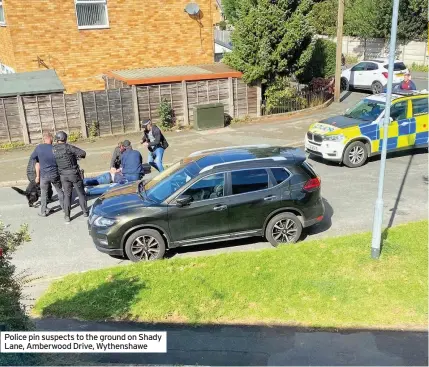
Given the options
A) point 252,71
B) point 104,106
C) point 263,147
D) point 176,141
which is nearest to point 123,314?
point 263,147

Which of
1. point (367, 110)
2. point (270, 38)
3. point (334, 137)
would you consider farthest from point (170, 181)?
point (270, 38)

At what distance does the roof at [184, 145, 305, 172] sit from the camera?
27.0ft

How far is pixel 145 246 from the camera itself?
7949mm

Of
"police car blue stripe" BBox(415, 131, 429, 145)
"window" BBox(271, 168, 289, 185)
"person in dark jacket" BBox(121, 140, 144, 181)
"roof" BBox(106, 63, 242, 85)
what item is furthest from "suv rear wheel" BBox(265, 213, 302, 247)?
"roof" BBox(106, 63, 242, 85)

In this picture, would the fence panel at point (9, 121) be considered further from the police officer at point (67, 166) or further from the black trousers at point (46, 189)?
the police officer at point (67, 166)

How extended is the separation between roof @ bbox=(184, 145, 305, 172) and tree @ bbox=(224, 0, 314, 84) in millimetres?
9322

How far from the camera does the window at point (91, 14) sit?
1844 centimetres

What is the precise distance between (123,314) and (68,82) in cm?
1445

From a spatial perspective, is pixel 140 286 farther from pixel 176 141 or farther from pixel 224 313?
pixel 176 141

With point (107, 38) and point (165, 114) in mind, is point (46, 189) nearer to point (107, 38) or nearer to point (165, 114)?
point (165, 114)

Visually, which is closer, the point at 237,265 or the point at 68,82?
the point at 237,265

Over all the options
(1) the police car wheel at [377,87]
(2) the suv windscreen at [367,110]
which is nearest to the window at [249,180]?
(2) the suv windscreen at [367,110]

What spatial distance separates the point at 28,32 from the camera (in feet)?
58.1

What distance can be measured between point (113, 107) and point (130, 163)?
6.74m
